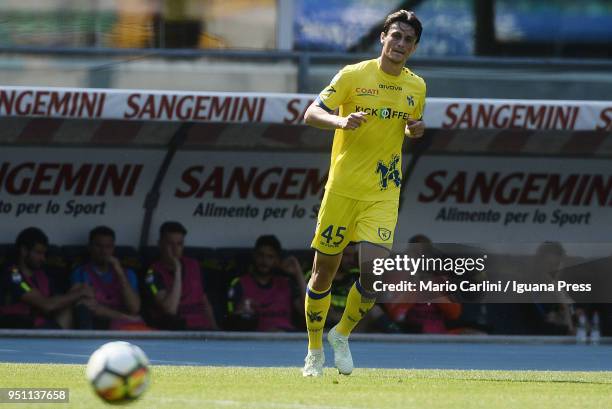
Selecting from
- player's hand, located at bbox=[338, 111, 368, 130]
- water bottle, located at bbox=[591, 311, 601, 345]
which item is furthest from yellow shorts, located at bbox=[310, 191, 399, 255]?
water bottle, located at bbox=[591, 311, 601, 345]

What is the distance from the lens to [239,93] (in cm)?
1351

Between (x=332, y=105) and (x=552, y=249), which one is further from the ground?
(x=552, y=249)

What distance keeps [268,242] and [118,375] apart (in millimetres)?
8083

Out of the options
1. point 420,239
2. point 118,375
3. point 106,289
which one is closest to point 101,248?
point 106,289

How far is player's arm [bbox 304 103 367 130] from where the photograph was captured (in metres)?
8.66

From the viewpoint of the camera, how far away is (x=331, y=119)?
8.83m

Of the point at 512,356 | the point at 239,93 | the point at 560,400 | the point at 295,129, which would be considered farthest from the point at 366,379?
the point at 295,129

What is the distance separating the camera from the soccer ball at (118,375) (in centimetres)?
656

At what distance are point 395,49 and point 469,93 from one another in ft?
19.3

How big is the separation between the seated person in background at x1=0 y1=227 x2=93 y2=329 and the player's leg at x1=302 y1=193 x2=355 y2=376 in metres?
5.24

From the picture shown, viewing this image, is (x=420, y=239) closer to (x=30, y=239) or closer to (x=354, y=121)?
(x=30, y=239)

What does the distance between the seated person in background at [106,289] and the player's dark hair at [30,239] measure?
46 cm

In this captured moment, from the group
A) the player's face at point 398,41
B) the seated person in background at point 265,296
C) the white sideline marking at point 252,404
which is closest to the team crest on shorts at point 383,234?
the player's face at point 398,41

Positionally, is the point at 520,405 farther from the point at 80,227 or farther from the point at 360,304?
the point at 80,227
